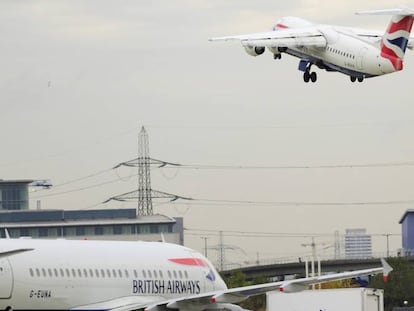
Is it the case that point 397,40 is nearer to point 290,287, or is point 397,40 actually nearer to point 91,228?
point 290,287

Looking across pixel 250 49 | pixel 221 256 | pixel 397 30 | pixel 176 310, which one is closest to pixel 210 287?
pixel 176 310

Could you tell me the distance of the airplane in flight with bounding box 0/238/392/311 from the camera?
42.9 meters

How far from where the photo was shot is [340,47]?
337ft

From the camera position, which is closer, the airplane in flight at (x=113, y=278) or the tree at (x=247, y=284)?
the airplane in flight at (x=113, y=278)

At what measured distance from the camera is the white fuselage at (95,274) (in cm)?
4294

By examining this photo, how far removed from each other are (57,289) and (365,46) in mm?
58529

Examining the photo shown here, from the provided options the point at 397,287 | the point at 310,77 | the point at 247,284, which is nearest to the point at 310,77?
the point at 310,77

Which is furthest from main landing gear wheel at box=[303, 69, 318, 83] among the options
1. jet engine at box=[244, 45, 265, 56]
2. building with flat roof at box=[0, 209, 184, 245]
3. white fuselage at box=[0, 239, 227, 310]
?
building with flat roof at box=[0, 209, 184, 245]

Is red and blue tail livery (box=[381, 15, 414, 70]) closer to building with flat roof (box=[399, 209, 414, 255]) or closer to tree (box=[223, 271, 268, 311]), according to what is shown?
tree (box=[223, 271, 268, 311])

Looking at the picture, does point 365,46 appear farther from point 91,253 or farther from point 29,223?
point 29,223

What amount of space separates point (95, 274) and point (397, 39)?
6022cm

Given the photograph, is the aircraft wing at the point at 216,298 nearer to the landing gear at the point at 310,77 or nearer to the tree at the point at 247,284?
the tree at the point at 247,284

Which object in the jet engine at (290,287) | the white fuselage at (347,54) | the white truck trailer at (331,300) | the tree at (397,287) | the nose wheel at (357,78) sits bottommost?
the tree at (397,287)

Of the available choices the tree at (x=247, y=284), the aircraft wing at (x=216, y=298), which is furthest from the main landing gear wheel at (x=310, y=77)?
the aircraft wing at (x=216, y=298)
